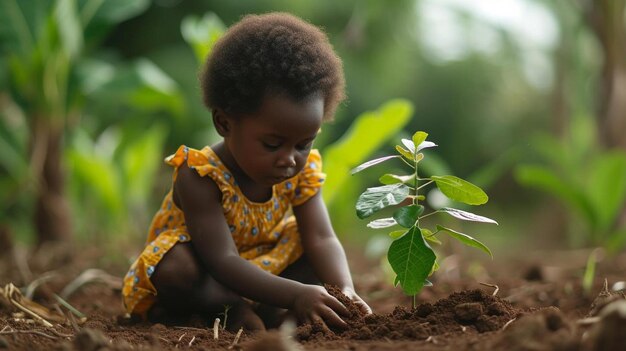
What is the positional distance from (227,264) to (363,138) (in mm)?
1276

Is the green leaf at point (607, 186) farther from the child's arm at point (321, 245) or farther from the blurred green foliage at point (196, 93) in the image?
the child's arm at point (321, 245)

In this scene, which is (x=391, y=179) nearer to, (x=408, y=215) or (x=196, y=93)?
(x=408, y=215)

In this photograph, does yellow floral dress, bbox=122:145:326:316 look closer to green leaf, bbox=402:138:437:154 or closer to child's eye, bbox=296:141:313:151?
child's eye, bbox=296:141:313:151

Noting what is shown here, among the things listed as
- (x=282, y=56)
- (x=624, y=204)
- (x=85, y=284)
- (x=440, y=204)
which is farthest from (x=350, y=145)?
(x=624, y=204)

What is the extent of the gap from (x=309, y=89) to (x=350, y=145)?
124 centimetres

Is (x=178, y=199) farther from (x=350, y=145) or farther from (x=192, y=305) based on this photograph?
(x=350, y=145)

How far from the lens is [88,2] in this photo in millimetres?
3512

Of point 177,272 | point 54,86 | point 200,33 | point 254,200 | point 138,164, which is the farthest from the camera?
point 138,164

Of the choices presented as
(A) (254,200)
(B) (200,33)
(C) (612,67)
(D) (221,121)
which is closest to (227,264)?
(A) (254,200)

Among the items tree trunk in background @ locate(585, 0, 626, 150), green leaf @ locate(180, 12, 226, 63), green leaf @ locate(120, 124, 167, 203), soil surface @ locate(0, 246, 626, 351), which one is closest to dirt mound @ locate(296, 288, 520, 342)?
soil surface @ locate(0, 246, 626, 351)

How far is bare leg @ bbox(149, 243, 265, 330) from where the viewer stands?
1.64 metres

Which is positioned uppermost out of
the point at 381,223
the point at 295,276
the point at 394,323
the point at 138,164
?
the point at 381,223

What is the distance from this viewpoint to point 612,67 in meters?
3.68

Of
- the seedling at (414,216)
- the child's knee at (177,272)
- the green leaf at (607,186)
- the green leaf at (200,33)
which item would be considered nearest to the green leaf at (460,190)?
the seedling at (414,216)
